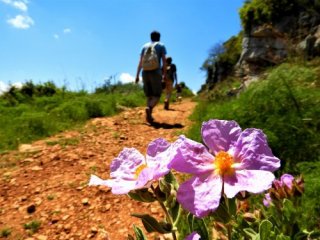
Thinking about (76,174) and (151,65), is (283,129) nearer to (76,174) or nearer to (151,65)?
(76,174)

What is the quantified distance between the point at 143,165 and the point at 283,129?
3223 millimetres

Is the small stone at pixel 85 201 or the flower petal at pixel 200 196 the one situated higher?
the flower petal at pixel 200 196

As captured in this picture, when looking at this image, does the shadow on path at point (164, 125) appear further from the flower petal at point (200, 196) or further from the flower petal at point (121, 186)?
the flower petal at point (200, 196)

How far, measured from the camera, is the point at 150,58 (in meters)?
7.99

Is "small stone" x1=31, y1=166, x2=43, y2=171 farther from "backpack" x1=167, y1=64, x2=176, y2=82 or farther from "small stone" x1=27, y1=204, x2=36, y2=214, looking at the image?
"backpack" x1=167, y1=64, x2=176, y2=82

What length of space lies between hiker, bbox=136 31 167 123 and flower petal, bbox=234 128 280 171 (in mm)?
7164

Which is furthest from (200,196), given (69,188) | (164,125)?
(164,125)

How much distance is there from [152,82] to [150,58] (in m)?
0.49

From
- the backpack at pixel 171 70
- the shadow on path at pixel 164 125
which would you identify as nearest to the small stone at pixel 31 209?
the shadow on path at pixel 164 125

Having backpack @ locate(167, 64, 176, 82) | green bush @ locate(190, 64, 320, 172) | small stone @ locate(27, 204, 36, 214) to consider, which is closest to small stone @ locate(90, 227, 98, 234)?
small stone @ locate(27, 204, 36, 214)

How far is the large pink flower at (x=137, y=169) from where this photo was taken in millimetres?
854

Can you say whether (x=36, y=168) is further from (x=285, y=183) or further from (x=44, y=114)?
(x=285, y=183)

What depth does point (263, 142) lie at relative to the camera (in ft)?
2.92

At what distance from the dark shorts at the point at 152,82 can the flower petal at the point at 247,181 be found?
743 cm
